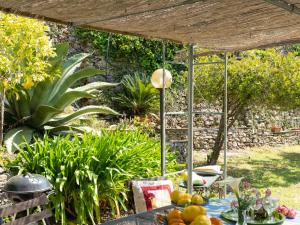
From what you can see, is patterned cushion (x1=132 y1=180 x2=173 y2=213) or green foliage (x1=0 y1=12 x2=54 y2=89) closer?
patterned cushion (x1=132 y1=180 x2=173 y2=213)

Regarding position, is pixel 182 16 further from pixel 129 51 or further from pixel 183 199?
pixel 129 51

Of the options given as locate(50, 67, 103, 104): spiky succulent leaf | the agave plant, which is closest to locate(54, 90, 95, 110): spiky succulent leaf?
the agave plant

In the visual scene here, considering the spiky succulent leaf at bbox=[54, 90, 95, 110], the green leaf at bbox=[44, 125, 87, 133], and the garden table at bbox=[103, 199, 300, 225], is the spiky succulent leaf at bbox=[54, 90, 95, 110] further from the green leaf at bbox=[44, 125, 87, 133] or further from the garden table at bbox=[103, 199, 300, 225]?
the garden table at bbox=[103, 199, 300, 225]

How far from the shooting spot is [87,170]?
12.6ft

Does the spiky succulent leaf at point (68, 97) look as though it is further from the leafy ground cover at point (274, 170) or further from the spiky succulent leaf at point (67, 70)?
the leafy ground cover at point (274, 170)

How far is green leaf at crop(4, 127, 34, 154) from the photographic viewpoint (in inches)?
193

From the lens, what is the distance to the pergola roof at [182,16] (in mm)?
2529

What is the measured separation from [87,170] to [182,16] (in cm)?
179

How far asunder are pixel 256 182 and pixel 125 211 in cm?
338

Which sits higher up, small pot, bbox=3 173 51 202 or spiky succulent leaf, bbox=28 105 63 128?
spiky succulent leaf, bbox=28 105 63 128

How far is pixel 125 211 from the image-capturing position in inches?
167

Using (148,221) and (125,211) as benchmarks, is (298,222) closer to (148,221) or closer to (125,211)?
(148,221)

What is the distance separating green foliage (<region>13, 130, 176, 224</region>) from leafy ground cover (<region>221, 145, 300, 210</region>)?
2556mm

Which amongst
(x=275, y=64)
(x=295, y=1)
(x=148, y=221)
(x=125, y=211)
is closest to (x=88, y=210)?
(x=125, y=211)
